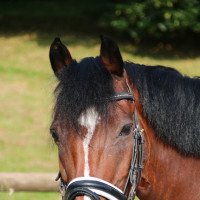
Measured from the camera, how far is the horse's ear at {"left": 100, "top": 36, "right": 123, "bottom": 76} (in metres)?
2.78

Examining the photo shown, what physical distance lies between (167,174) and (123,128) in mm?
392

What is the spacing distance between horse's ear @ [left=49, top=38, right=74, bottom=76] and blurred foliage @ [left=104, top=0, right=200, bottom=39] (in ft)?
27.1

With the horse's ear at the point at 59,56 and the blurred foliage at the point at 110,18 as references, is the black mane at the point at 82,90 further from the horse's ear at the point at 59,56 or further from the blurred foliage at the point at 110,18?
the blurred foliage at the point at 110,18

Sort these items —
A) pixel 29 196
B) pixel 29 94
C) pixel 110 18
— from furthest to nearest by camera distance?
1. pixel 110 18
2. pixel 29 94
3. pixel 29 196

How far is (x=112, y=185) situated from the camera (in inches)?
106

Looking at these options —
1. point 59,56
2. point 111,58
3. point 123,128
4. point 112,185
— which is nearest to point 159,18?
point 59,56

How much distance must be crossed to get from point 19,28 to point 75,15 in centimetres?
156

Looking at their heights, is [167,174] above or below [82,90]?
below

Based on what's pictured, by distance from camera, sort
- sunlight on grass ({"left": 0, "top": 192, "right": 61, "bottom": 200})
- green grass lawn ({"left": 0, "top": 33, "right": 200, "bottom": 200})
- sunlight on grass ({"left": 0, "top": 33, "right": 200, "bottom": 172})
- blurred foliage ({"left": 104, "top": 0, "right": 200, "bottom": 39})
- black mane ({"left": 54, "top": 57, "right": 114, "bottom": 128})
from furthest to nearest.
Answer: blurred foliage ({"left": 104, "top": 0, "right": 200, "bottom": 39})
sunlight on grass ({"left": 0, "top": 33, "right": 200, "bottom": 172})
green grass lawn ({"left": 0, "top": 33, "right": 200, "bottom": 200})
sunlight on grass ({"left": 0, "top": 192, "right": 61, "bottom": 200})
black mane ({"left": 54, "top": 57, "right": 114, "bottom": 128})

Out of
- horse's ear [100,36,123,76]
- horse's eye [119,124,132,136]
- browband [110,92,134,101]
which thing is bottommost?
horse's eye [119,124,132,136]

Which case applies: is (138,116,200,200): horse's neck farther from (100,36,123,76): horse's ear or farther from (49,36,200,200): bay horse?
(100,36,123,76): horse's ear

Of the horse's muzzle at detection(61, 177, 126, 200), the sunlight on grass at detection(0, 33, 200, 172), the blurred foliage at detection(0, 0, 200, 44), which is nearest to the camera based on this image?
the horse's muzzle at detection(61, 177, 126, 200)

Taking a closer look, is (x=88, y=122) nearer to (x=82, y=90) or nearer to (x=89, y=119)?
(x=89, y=119)

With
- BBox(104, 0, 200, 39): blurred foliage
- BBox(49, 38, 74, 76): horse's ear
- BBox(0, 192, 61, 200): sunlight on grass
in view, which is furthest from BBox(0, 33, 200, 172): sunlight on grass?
BBox(49, 38, 74, 76): horse's ear
